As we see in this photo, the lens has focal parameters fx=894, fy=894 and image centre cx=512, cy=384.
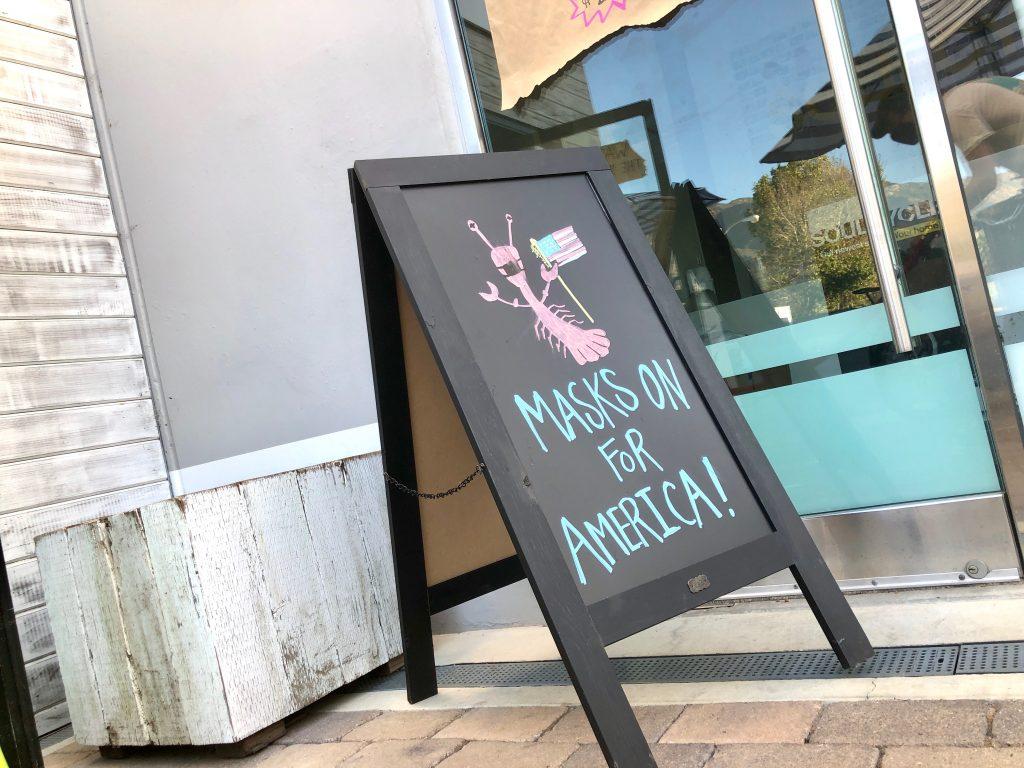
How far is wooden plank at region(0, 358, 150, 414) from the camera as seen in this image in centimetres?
320

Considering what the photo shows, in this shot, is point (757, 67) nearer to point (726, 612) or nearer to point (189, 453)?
point (726, 612)

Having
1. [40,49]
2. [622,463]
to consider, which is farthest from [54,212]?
[622,463]

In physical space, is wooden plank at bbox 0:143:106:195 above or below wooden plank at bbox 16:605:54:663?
above

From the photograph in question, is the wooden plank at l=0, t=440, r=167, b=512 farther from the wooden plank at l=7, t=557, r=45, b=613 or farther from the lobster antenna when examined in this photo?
the lobster antenna

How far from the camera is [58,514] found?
3.23 metres

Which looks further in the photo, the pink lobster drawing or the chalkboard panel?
the pink lobster drawing

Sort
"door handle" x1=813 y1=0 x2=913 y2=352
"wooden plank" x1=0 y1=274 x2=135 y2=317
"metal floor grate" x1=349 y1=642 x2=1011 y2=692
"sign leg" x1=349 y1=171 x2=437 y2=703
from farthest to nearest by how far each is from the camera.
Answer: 1. "wooden plank" x1=0 y1=274 x2=135 y2=317
2. "door handle" x1=813 y1=0 x2=913 y2=352
3. "sign leg" x1=349 y1=171 x2=437 y2=703
4. "metal floor grate" x1=349 y1=642 x2=1011 y2=692

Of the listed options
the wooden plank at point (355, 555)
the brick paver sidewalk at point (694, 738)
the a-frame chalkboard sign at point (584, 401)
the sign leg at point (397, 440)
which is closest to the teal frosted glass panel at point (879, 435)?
the a-frame chalkboard sign at point (584, 401)

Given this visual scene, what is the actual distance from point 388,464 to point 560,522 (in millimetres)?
658

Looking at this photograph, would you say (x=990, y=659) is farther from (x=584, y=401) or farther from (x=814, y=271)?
(x=814, y=271)

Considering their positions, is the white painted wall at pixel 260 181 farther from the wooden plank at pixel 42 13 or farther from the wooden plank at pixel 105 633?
the wooden plank at pixel 105 633

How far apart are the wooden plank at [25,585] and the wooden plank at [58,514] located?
35 millimetres

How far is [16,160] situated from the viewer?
132 inches

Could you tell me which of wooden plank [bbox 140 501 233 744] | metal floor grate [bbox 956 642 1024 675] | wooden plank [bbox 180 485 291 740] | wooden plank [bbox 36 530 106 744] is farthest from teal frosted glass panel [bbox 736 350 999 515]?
wooden plank [bbox 36 530 106 744]
